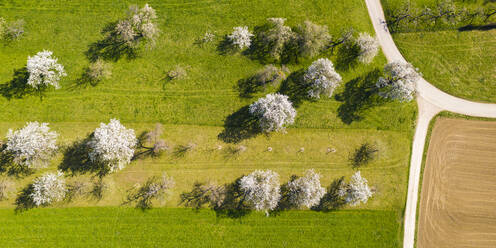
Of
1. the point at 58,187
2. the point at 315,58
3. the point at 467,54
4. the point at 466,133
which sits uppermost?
the point at 467,54

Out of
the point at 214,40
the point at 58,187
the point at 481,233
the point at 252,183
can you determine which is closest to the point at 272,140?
the point at 252,183

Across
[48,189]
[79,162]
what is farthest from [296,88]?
[48,189]

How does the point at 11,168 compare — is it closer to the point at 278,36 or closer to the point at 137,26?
the point at 137,26

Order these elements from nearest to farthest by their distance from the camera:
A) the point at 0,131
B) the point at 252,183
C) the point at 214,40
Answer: the point at 252,183
the point at 0,131
the point at 214,40

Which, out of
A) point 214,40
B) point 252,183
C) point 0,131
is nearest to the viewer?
point 252,183

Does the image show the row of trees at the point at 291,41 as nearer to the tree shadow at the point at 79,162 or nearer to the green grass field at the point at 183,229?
the green grass field at the point at 183,229

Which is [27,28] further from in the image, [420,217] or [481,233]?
[481,233]
